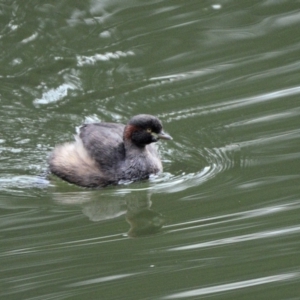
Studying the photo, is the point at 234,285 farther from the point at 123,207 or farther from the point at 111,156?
the point at 111,156

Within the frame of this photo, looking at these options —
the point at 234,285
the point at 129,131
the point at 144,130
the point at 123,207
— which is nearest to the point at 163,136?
the point at 144,130

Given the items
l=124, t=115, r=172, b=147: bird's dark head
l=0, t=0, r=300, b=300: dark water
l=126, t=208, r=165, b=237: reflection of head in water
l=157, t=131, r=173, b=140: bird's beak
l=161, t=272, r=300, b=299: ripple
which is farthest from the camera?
l=124, t=115, r=172, b=147: bird's dark head

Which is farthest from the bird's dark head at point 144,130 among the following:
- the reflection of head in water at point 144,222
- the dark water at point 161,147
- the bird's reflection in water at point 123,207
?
the reflection of head in water at point 144,222

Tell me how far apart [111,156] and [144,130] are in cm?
39

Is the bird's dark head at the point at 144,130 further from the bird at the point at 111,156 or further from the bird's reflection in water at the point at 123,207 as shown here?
the bird's reflection in water at the point at 123,207

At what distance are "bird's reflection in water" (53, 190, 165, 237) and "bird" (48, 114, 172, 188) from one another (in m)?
0.33

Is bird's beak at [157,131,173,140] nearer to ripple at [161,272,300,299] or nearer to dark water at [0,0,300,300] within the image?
dark water at [0,0,300,300]

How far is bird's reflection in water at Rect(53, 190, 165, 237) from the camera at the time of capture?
19.7 ft

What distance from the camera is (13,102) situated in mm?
9047

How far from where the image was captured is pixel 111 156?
25.1 ft

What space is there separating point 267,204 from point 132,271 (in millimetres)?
1441

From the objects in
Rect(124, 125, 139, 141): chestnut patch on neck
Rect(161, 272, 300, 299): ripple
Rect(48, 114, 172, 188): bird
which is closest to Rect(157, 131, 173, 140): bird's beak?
Rect(48, 114, 172, 188): bird

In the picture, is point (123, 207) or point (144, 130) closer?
point (123, 207)

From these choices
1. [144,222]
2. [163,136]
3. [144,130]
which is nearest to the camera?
[144,222]
